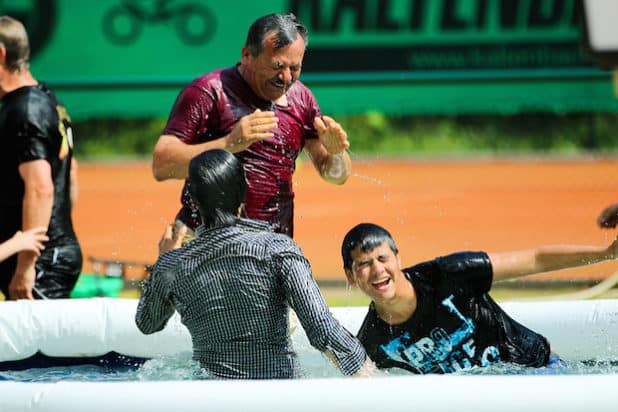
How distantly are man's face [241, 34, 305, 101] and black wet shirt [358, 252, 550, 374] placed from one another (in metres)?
1.05

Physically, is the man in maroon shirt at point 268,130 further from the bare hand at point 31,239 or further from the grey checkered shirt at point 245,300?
the grey checkered shirt at point 245,300

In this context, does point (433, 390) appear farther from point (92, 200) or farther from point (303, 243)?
point (92, 200)

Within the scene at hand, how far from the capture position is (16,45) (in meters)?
5.46

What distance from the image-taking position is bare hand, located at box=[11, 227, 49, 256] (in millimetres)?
5176

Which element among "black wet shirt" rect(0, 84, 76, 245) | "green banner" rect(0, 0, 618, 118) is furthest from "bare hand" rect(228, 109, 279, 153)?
"green banner" rect(0, 0, 618, 118)

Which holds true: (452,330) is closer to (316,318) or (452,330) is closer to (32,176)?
(316,318)

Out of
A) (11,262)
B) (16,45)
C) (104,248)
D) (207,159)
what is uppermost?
(16,45)

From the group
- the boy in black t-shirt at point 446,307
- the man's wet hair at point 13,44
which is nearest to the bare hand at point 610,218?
the boy in black t-shirt at point 446,307

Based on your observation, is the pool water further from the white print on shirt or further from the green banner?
the green banner

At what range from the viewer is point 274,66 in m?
4.87

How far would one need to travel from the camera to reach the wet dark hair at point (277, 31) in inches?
190

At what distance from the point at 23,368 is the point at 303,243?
18.3 ft

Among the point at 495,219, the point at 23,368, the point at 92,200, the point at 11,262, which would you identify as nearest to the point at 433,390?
the point at 23,368

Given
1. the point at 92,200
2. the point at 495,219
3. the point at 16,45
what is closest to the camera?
the point at 16,45
